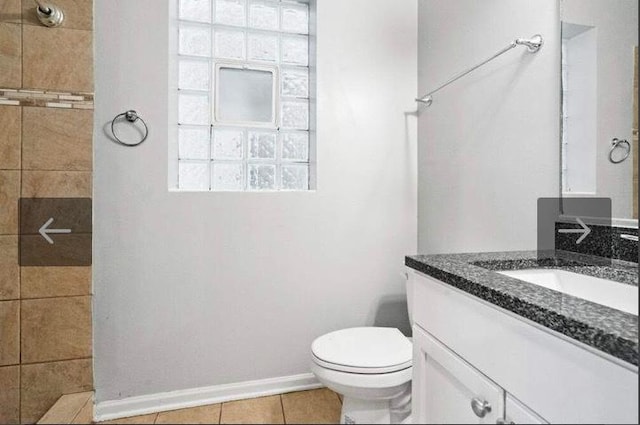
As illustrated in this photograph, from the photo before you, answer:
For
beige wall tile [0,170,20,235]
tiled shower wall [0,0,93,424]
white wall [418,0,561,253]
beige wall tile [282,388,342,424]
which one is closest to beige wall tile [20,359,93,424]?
tiled shower wall [0,0,93,424]

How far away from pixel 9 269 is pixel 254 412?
110 centimetres

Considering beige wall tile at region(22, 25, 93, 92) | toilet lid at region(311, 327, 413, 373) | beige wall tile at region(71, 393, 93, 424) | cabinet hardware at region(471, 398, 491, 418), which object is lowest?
toilet lid at region(311, 327, 413, 373)

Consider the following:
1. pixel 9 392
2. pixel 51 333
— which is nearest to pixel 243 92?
pixel 51 333

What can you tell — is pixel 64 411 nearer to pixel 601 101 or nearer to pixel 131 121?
pixel 131 121

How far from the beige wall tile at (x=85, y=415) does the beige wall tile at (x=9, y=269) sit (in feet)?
2.76

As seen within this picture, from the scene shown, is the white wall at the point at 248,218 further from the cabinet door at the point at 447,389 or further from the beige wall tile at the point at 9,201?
the cabinet door at the point at 447,389

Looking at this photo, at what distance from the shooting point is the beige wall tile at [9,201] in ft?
3.20

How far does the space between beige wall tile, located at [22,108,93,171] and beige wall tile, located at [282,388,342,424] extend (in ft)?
3.15

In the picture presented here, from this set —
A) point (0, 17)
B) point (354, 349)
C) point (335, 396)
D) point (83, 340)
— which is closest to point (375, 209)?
point (354, 349)

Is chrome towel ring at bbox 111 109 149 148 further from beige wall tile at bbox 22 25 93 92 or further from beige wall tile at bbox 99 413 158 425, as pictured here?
beige wall tile at bbox 99 413 158 425

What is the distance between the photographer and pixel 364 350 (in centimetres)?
73

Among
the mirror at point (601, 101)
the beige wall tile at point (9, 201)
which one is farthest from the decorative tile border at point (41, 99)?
the mirror at point (601, 101)

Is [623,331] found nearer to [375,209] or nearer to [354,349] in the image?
[354,349]

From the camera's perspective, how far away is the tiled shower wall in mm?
968
